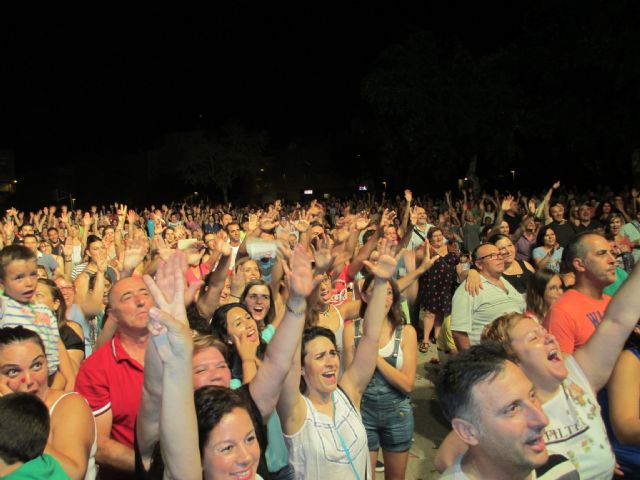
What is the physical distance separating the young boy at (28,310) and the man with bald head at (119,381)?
471 millimetres

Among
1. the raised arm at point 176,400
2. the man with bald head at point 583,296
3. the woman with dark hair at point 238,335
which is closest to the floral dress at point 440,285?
the man with bald head at point 583,296

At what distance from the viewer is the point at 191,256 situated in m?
4.00

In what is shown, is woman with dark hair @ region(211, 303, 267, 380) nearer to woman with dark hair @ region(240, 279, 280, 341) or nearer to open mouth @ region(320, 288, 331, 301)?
woman with dark hair @ region(240, 279, 280, 341)

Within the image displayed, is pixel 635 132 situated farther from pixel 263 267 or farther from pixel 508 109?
pixel 263 267

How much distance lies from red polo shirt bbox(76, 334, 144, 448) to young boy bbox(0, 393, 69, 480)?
2.48 feet

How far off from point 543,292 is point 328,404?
2467 millimetres

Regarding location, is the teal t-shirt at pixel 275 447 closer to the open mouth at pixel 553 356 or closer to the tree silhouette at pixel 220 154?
the open mouth at pixel 553 356

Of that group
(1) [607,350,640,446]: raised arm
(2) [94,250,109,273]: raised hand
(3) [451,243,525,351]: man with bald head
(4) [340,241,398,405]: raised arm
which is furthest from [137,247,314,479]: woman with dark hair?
(2) [94,250,109,273]: raised hand

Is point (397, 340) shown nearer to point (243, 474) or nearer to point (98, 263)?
point (243, 474)

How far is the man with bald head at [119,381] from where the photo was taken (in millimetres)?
2799

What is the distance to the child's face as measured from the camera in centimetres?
379

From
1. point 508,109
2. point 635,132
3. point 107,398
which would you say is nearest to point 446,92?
point 508,109

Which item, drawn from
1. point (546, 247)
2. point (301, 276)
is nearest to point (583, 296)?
point (301, 276)

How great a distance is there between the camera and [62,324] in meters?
4.31
